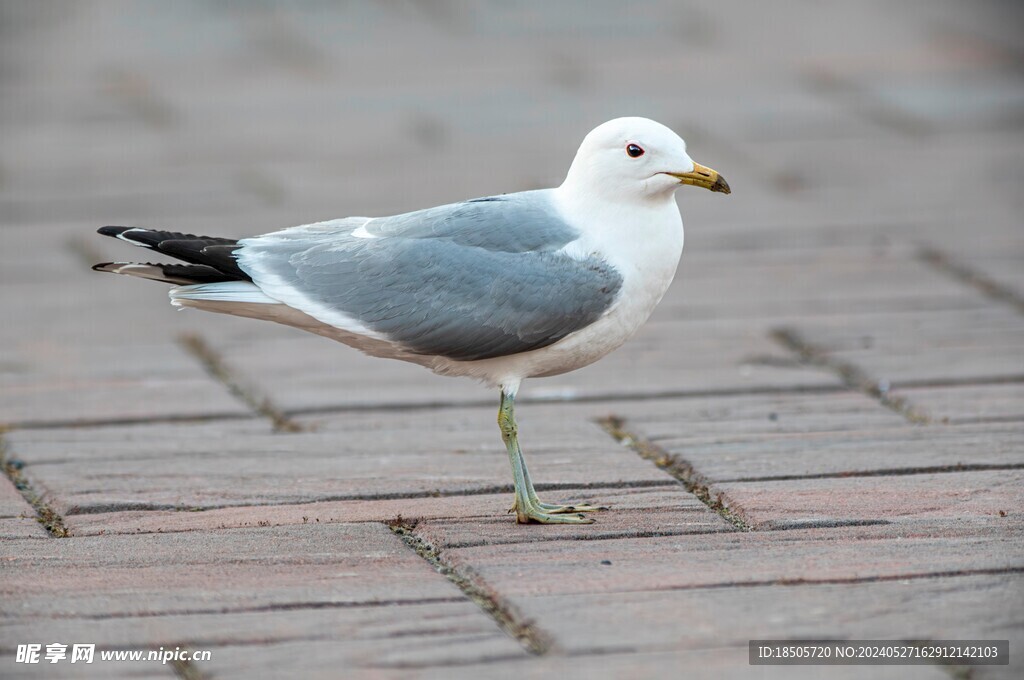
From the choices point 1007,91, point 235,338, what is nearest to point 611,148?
point 235,338

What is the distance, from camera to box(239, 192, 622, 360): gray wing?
373cm

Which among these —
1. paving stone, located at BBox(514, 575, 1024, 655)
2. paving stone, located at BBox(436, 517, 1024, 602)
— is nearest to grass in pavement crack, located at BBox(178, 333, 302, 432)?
paving stone, located at BBox(436, 517, 1024, 602)

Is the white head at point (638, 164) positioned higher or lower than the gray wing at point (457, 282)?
higher

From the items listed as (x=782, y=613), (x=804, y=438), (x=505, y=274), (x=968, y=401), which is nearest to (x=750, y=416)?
(x=804, y=438)

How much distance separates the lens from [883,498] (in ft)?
12.9

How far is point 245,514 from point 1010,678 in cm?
193

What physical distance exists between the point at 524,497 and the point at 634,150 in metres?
0.89

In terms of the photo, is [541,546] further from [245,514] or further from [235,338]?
[235,338]

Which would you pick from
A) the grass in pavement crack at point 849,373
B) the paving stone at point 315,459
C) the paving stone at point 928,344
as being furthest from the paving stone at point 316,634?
the paving stone at point 928,344

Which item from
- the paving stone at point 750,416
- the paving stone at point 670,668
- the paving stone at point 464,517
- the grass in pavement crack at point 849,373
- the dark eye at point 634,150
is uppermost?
Result: the dark eye at point 634,150

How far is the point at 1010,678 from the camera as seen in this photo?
111 inches

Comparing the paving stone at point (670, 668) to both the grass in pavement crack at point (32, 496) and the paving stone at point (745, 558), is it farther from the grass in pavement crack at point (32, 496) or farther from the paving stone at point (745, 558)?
the grass in pavement crack at point (32, 496)

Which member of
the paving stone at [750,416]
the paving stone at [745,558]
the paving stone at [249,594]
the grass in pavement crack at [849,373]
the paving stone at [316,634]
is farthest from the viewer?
the grass in pavement crack at [849,373]

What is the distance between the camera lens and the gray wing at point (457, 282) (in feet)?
12.2
